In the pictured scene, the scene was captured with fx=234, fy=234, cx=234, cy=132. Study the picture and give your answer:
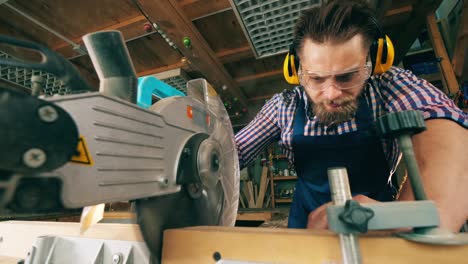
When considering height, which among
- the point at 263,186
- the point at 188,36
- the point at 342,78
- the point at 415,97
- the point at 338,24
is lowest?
the point at 263,186

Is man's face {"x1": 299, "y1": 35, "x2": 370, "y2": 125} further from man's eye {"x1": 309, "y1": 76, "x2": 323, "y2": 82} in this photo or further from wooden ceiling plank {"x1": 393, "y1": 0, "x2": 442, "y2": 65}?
wooden ceiling plank {"x1": 393, "y1": 0, "x2": 442, "y2": 65}

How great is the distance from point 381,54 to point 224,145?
753mm

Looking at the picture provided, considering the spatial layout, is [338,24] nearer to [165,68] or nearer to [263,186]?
[165,68]

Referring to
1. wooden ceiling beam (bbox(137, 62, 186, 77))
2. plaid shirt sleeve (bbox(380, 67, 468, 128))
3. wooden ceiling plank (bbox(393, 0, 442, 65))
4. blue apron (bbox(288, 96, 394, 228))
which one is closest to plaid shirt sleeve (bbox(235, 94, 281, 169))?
blue apron (bbox(288, 96, 394, 228))

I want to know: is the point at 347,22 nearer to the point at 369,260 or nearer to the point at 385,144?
the point at 385,144

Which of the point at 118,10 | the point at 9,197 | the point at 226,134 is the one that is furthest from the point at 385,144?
the point at 118,10

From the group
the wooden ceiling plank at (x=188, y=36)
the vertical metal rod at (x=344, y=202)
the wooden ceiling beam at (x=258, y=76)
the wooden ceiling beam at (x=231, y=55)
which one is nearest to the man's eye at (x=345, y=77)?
the vertical metal rod at (x=344, y=202)

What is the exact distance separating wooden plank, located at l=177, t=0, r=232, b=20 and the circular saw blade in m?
1.59

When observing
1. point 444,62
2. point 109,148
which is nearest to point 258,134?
point 109,148

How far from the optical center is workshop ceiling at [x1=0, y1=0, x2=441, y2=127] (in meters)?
1.85

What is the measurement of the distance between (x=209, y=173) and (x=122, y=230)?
0.39 meters

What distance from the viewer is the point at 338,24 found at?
1.02m

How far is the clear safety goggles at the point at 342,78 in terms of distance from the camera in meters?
0.96

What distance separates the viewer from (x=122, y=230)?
754 mm
